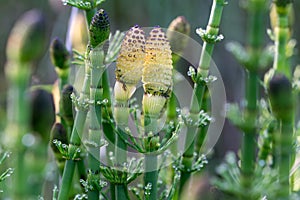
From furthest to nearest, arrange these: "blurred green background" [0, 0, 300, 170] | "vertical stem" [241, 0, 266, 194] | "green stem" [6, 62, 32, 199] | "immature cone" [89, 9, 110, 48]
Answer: "blurred green background" [0, 0, 300, 170]
"immature cone" [89, 9, 110, 48]
"vertical stem" [241, 0, 266, 194]
"green stem" [6, 62, 32, 199]

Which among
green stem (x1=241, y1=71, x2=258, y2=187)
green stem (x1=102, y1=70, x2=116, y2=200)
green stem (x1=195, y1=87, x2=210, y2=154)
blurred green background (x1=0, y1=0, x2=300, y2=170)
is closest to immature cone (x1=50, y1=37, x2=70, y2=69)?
green stem (x1=102, y1=70, x2=116, y2=200)

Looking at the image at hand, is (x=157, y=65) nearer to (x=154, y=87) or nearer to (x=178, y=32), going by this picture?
(x=154, y=87)

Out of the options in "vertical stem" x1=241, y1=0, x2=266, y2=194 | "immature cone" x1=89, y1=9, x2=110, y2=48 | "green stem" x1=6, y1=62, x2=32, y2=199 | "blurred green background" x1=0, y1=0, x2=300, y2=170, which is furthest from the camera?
"blurred green background" x1=0, y1=0, x2=300, y2=170

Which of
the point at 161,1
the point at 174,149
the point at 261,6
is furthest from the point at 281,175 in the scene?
the point at 161,1

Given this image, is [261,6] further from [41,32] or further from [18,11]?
[18,11]

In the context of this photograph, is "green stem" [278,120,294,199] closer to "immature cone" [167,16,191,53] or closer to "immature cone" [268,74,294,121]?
"immature cone" [268,74,294,121]

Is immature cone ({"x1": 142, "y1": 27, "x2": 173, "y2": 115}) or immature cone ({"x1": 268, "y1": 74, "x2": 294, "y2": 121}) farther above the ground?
immature cone ({"x1": 142, "y1": 27, "x2": 173, "y2": 115})
